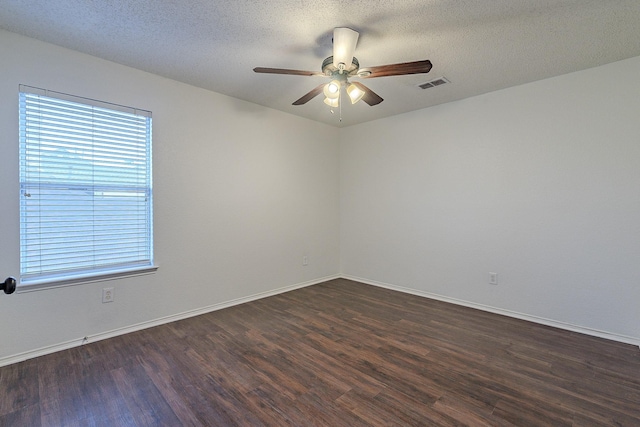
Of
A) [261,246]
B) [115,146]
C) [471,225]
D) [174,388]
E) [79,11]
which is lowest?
[174,388]

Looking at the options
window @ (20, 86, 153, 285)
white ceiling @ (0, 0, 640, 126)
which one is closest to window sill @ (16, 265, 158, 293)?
window @ (20, 86, 153, 285)

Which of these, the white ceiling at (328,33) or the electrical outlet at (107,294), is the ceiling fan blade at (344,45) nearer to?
the white ceiling at (328,33)

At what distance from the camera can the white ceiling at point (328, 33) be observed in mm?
1911

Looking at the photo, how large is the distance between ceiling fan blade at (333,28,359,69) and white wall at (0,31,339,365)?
1.76 m

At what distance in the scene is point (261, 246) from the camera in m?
3.86

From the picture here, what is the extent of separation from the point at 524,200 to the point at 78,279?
4.30 meters

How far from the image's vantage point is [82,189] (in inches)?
101

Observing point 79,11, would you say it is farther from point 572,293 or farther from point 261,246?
point 572,293

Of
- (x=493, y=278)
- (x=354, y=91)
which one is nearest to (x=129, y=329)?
(x=354, y=91)

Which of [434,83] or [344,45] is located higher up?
[434,83]

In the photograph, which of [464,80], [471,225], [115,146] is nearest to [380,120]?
[464,80]

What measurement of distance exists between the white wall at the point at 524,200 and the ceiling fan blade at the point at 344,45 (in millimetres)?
2000

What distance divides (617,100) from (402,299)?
2.88m

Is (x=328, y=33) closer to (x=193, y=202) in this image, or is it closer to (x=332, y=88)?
(x=332, y=88)
